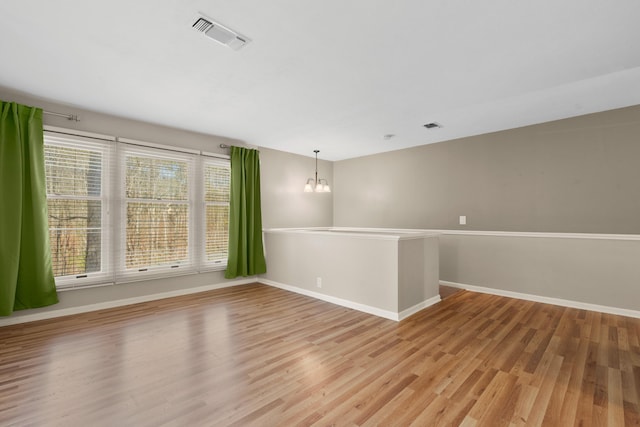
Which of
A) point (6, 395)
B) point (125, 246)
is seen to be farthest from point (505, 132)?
point (6, 395)

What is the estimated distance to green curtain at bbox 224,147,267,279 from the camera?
16.0ft

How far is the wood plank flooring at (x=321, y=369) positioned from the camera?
1.77 meters

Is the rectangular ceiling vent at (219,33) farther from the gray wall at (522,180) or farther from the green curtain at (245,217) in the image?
the gray wall at (522,180)

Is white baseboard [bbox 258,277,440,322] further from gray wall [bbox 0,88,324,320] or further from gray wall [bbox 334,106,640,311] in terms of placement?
gray wall [bbox 0,88,324,320]

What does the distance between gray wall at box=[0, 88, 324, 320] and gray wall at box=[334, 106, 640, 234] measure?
1286mm

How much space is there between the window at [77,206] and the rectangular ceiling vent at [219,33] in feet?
8.50

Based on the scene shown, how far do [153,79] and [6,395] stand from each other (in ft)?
8.83

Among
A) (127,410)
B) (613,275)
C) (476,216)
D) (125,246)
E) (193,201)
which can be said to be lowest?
(127,410)

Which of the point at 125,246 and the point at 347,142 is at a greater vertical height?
the point at 347,142

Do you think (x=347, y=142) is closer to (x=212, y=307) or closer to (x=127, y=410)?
(x=212, y=307)

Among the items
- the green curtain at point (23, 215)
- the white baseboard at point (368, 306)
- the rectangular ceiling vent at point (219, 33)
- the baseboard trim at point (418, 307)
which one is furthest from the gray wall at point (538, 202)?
the green curtain at point (23, 215)

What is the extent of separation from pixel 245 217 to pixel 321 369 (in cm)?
318

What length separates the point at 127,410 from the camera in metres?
1.79

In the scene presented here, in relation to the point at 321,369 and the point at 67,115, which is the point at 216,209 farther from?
the point at 321,369
